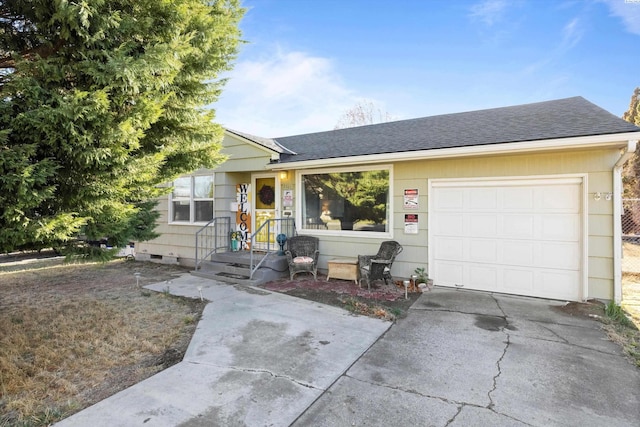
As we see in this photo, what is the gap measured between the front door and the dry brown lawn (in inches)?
119

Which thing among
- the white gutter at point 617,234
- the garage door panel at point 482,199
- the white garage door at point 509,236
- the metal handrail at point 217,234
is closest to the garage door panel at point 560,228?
the white garage door at point 509,236

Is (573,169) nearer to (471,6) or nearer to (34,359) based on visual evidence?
(471,6)

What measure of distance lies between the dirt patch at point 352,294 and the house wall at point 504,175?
760 millimetres

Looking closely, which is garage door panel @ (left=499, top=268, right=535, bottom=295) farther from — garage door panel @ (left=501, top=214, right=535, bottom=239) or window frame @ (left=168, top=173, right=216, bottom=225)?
window frame @ (left=168, top=173, right=216, bottom=225)

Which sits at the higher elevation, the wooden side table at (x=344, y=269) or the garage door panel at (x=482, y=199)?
the garage door panel at (x=482, y=199)

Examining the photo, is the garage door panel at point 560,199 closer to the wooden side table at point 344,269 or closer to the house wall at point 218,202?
the wooden side table at point 344,269

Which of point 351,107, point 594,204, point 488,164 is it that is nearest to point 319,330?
point 488,164

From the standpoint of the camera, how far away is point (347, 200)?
24.4 ft

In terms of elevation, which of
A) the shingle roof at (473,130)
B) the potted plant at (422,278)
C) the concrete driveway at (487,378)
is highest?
the shingle roof at (473,130)

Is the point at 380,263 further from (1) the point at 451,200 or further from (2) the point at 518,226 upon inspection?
(2) the point at 518,226

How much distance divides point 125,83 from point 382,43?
10.4 m

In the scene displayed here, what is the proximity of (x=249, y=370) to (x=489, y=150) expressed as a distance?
5.12 metres

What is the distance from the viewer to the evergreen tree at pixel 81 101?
9.07 feet

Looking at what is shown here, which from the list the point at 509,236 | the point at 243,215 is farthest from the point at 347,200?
the point at 509,236
